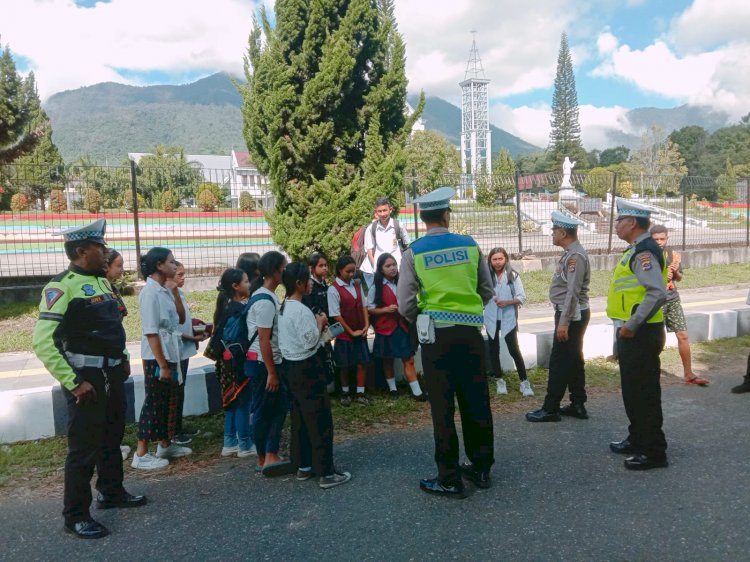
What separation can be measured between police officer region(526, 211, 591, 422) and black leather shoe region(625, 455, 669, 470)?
1.16 metres

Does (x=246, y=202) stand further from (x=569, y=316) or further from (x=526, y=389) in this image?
(x=569, y=316)

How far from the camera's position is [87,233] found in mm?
4035

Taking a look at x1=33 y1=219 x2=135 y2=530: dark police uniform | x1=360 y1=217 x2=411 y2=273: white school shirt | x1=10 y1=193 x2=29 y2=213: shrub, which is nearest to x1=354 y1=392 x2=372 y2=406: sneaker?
x1=360 y1=217 x2=411 y2=273: white school shirt

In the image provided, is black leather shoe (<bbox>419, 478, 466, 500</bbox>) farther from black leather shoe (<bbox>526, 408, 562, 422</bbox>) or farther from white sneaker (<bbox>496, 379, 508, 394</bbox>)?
white sneaker (<bbox>496, 379, 508, 394</bbox>)

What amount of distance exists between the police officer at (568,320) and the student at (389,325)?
132cm

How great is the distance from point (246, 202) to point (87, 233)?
9.47 meters

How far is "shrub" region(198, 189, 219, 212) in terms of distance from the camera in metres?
12.9

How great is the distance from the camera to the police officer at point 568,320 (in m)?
5.64

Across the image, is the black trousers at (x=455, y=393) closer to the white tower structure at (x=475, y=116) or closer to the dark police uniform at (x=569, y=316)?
the dark police uniform at (x=569, y=316)

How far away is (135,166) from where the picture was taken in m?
12.3

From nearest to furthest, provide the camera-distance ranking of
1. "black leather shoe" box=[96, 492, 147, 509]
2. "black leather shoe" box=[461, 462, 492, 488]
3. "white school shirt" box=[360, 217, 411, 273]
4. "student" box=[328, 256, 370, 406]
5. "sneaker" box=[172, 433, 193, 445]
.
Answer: "black leather shoe" box=[96, 492, 147, 509] < "black leather shoe" box=[461, 462, 492, 488] < "sneaker" box=[172, 433, 193, 445] < "student" box=[328, 256, 370, 406] < "white school shirt" box=[360, 217, 411, 273]

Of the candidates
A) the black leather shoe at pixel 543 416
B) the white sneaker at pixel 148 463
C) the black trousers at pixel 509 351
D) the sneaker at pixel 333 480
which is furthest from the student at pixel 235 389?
the black trousers at pixel 509 351

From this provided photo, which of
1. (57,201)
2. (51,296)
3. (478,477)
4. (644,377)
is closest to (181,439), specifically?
(51,296)

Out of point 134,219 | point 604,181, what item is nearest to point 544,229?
point 604,181
